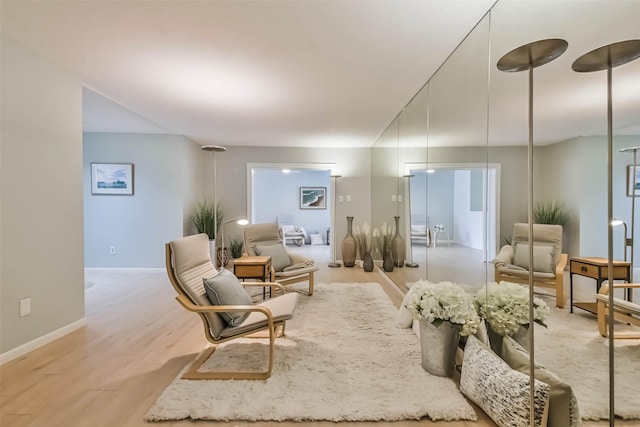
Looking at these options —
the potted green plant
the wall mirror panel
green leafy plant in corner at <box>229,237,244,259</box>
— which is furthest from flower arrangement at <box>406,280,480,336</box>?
green leafy plant in corner at <box>229,237,244,259</box>

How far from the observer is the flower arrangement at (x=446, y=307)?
1.89m

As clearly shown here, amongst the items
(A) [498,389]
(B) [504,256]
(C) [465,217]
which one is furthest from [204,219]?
(A) [498,389]

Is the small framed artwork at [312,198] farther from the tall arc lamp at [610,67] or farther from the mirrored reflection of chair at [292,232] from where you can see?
the tall arc lamp at [610,67]

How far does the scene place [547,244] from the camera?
1.45m

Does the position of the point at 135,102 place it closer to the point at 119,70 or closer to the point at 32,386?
the point at 119,70

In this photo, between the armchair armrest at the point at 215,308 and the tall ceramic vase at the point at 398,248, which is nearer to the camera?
the armchair armrest at the point at 215,308

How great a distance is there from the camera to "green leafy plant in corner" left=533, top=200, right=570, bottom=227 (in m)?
1.37

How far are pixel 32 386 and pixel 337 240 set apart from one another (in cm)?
479

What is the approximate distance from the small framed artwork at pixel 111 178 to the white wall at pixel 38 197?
232cm

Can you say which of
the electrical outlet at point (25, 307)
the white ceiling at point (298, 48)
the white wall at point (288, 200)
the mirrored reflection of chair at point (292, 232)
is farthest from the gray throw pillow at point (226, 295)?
the white wall at point (288, 200)

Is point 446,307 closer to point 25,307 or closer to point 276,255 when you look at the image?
point 276,255

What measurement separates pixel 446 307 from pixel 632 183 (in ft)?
3.77

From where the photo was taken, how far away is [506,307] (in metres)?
1.81

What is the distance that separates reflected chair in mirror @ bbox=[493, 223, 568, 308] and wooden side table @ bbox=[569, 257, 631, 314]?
0.16 feet
